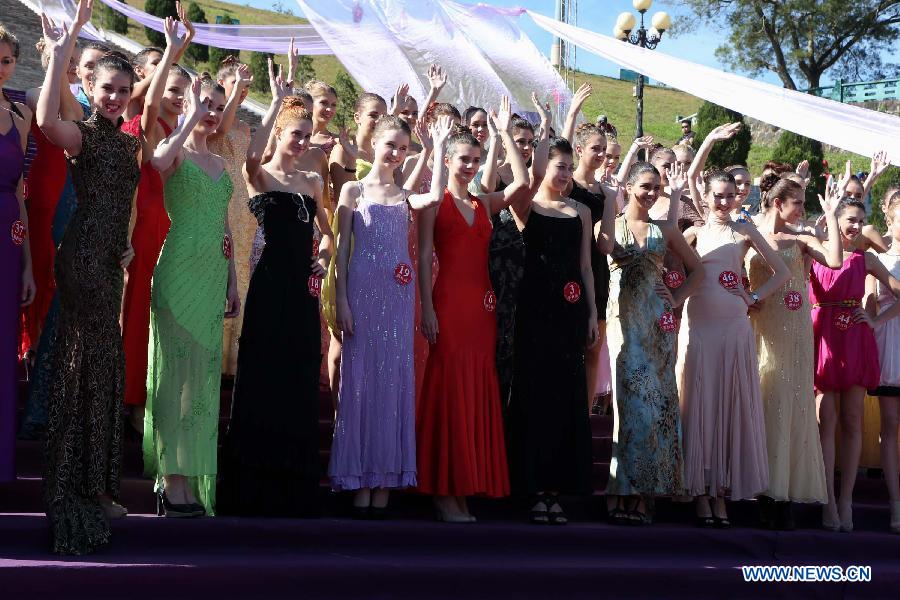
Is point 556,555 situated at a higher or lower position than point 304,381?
lower

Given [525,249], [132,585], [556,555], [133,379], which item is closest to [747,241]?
[525,249]

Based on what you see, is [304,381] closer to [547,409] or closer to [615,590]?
[547,409]

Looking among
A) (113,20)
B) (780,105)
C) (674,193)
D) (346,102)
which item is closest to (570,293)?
(674,193)

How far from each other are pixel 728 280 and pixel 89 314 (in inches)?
141

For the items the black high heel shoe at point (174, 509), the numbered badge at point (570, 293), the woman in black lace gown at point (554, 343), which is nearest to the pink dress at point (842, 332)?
the woman in black lace gown at point (554, 343)

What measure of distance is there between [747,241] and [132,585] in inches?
157

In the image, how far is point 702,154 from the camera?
677cm

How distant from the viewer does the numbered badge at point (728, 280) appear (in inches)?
252

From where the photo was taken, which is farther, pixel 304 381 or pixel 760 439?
pixel 760 439

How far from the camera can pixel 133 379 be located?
562 centimetres

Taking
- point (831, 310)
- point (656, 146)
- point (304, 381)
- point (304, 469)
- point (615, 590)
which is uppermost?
point (656, 146)

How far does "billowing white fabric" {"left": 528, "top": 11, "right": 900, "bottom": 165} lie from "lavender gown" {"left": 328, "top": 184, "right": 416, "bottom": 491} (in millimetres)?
2490

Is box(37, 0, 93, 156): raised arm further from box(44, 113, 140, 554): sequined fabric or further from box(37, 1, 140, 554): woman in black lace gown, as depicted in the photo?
box(44, 113, 140, 554): sequined fabric

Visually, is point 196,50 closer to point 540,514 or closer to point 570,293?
point 570,293
